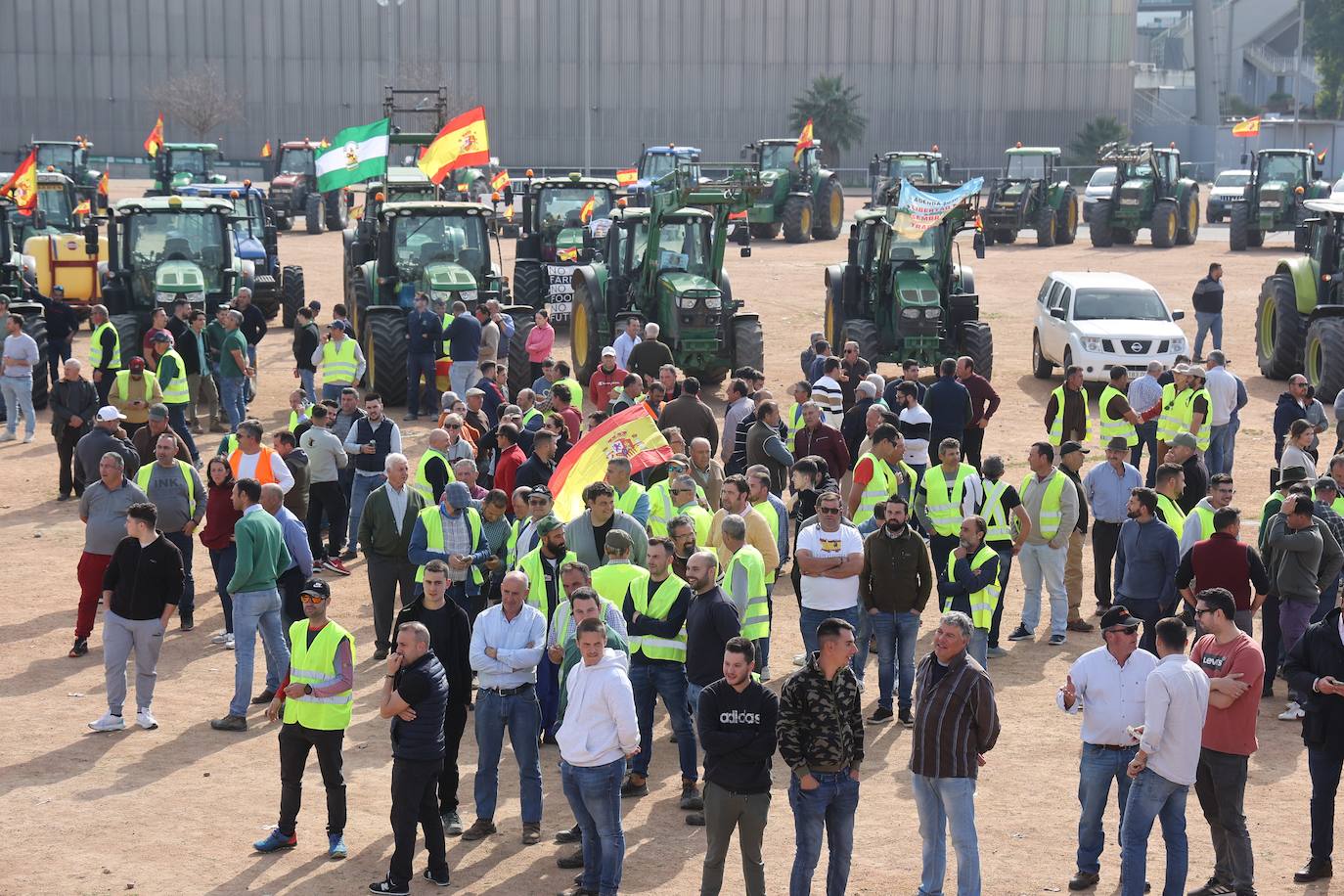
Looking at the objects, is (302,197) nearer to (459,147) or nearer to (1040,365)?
(459,147)

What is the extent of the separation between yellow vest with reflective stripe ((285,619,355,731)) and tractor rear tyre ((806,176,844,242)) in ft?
116

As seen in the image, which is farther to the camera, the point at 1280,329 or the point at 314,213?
the point at 314,213

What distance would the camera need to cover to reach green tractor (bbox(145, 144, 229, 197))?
42094 millimetres

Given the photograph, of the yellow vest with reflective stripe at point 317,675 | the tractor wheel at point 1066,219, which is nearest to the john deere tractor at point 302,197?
the tractor wheel at point 1066,219

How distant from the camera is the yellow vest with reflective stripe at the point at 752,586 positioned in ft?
31.3

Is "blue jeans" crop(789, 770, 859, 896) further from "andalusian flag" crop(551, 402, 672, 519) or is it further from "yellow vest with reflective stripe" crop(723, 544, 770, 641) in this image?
"andalusian flag" crop(551, 402, 672, 519)

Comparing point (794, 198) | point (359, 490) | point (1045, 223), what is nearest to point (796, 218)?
point (794, 198)

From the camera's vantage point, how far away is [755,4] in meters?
71.0

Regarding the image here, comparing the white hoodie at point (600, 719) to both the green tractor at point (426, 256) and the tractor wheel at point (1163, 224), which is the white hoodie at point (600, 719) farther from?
the tractor wheel at point (1163, 224)

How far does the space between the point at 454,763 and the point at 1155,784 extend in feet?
11.8

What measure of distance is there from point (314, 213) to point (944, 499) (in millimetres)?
34736

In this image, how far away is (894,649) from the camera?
10750 millimetres

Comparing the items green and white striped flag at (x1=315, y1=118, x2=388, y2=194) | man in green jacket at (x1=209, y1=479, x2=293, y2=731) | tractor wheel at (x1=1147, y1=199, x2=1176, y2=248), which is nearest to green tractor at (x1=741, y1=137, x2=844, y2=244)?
tractor wheel at (x1=1147, y1=199, x2=1176, y2=248)

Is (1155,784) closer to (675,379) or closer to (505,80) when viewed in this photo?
(675,379)
